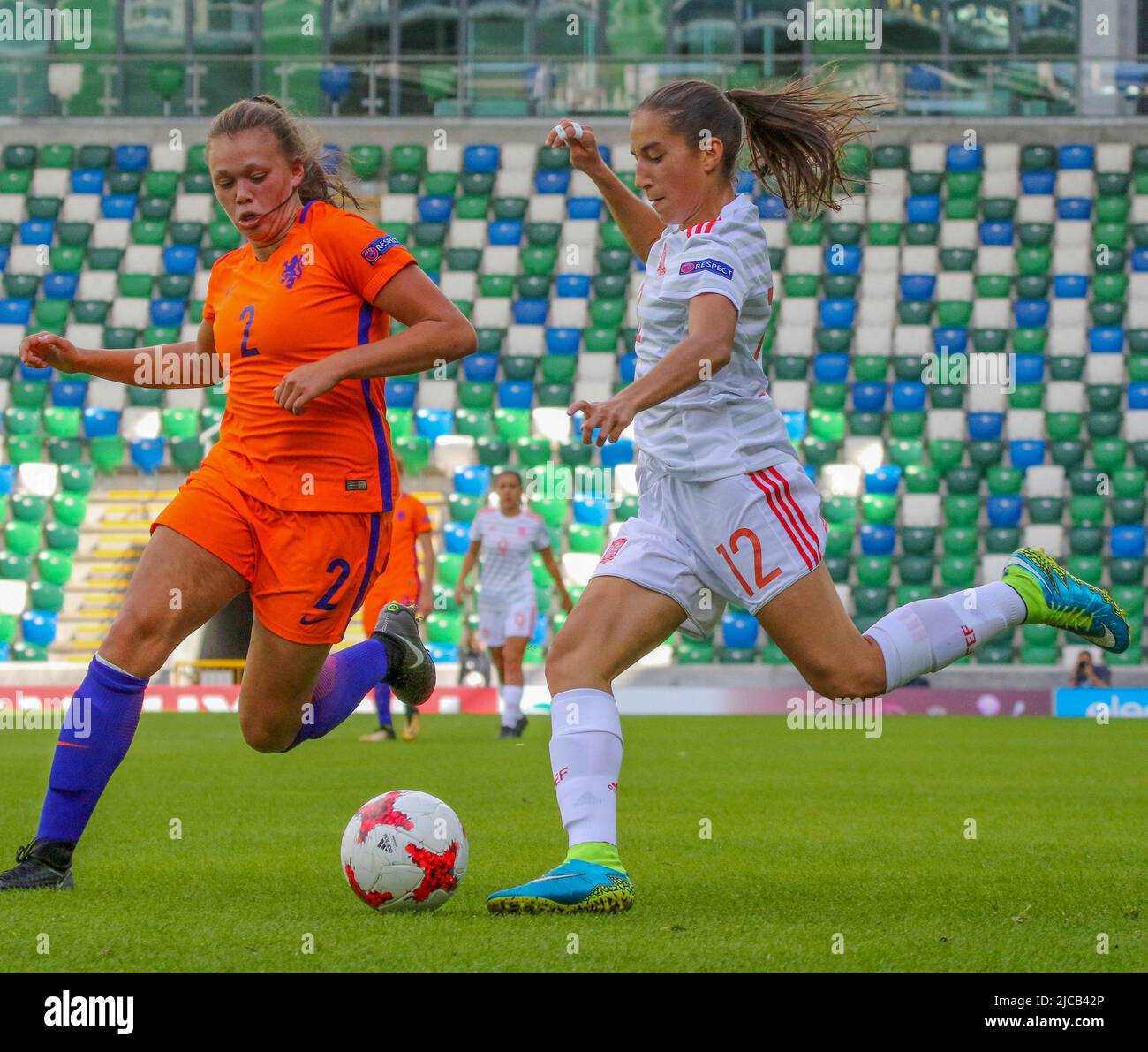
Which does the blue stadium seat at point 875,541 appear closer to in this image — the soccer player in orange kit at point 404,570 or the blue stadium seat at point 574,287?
the blue stadium seat at point 574,287

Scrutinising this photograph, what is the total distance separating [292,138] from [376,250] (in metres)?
0.44

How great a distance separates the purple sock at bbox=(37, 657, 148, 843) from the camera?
5273 millimetres

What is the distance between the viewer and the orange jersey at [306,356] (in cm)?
536

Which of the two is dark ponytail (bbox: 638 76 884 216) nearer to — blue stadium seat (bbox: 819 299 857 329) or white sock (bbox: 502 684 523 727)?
white sock (bbox: 502 684 523 727)

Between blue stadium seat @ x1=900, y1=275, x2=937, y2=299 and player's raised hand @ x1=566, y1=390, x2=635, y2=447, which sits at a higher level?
blue stadium seat @ x1=900, y1=275, x2=937, y2=299

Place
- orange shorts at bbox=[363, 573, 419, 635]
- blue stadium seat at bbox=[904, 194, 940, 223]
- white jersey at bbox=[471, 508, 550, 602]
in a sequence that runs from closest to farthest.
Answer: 1. orange shorts at bbox=[363, 573, 419, 635]
2. white jersey at bbox=[471, 508, 550, 602]
3. blue stadium seat at bbox=[904, 194, 940, 223]

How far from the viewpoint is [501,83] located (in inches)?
1071

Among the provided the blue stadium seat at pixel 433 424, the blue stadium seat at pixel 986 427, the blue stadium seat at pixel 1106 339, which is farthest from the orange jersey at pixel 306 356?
the blue stadium seat at pixel 1106 339

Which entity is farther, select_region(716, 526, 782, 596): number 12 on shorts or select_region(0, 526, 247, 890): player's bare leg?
select_region(0, 526, 247, 890): player's bare leg

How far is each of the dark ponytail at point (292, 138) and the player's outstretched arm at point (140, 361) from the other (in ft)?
1.83

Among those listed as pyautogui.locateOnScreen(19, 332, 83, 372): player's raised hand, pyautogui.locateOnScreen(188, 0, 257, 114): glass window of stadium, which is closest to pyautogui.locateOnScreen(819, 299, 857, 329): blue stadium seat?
pyautogui.locateOnScreen(188, 0, 257, 114): glass window of stadium

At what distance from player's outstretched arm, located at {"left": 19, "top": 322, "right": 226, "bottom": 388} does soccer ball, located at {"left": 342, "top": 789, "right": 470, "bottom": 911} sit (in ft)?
4.96

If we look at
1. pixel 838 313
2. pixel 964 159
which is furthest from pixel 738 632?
pixel 964 159

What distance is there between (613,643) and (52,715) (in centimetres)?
1314
